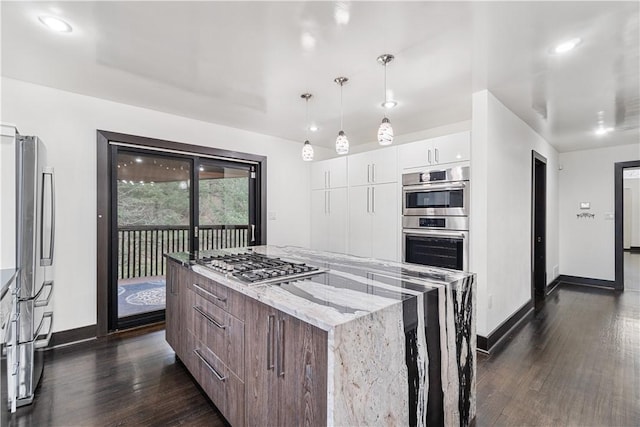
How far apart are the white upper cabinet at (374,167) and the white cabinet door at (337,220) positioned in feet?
1.05

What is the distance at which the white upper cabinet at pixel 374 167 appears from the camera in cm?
379

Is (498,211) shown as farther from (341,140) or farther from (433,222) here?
(341,140)

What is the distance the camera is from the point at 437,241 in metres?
3.27

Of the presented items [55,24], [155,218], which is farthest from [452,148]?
[155,218]

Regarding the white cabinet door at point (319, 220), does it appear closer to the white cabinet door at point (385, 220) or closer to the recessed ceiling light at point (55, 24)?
the white cabinet door at point (385, 220)

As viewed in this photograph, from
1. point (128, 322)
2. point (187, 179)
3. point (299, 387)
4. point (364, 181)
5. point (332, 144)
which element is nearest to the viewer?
point (299, 387)

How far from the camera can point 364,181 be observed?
4.14 meters

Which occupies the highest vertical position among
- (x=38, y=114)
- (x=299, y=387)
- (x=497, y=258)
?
(x=38, y=114)

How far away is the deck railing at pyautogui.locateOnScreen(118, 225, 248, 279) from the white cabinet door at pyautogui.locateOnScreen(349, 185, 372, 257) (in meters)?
2.00

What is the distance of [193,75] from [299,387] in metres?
2.59

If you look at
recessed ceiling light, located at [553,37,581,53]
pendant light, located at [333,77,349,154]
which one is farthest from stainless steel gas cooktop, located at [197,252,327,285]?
recessed ceiling light, located at [553,37,581,53]

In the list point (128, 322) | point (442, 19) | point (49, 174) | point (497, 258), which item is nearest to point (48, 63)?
point (49, 174)

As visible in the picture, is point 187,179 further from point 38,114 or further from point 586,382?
point 586,382

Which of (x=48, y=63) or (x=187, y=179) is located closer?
(x=48, y=63)
